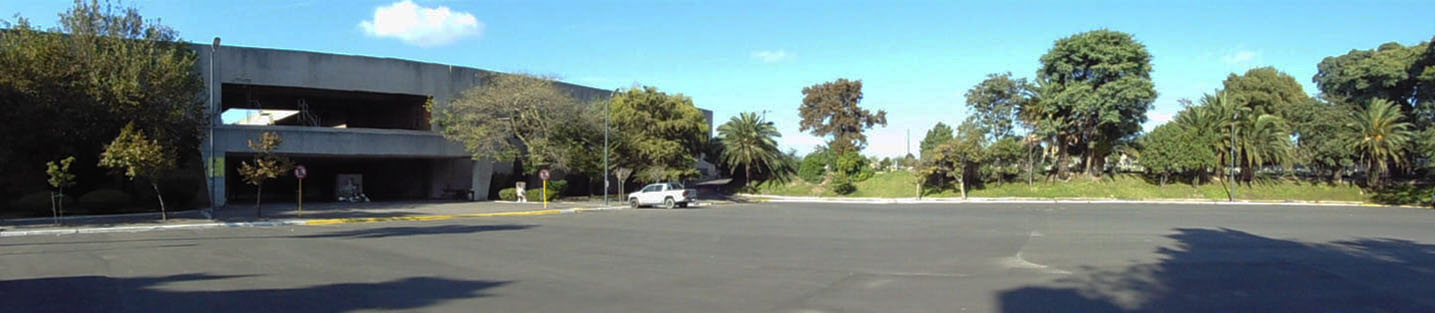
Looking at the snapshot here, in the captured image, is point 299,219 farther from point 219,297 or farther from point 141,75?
point 219,297

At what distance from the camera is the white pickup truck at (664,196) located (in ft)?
133

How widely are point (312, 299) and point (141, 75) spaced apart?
25.6 meters

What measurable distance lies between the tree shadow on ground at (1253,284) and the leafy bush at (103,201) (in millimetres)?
32768

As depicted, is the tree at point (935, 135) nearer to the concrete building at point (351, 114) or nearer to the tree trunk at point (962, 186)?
the tree trunk at point (962, 186)

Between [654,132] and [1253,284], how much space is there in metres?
39.7

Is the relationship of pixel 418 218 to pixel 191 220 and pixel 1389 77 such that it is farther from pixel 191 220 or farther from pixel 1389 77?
pixel 1389 77

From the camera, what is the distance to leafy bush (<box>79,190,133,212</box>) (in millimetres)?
29062

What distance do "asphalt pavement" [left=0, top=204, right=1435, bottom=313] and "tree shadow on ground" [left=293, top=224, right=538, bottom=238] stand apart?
0.14 metres

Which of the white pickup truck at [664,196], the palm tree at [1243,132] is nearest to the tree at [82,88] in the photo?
the white pickup truck at [664,196]

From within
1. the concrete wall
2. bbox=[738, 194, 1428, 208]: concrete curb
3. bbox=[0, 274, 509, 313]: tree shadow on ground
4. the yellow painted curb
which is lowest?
bbox=[738, 194, 1428, 208]: concrete curb

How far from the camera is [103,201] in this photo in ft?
95.9

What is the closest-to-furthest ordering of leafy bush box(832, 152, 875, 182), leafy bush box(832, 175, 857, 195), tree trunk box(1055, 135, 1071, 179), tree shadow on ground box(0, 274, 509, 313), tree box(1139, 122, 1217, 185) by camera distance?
tree shadow on ground box(0, 274, 509, 313)
tree box(1139, 122, 1217, 185)
tree trunk box(1055, 135, 1071, 179)
leafy bush box(832, 175, 857, 195)
leafy bush box(832, 152, 875, 182)

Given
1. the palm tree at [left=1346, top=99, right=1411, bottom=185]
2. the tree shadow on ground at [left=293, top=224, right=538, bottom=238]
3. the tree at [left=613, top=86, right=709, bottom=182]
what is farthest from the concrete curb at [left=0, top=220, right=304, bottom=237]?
the palm tree at [left=1346, top=99, right=1411, bottom=185]

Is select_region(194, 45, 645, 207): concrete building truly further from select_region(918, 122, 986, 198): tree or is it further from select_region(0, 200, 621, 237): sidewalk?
select_region(918, 122, 986, 198): tree
